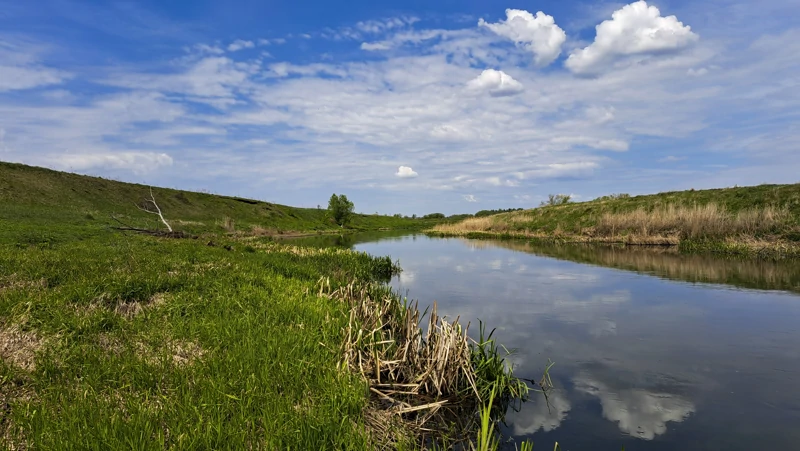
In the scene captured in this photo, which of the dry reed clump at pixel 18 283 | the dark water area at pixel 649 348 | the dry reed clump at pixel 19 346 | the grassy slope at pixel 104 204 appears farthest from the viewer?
the grassy slope at pixel 104 204

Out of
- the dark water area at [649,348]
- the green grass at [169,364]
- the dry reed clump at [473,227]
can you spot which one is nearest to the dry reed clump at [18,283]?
the green grass at [169,364]

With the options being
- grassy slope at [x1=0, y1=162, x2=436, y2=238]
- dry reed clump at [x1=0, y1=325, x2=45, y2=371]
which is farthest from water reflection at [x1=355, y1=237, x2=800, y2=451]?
grassy slope at [x1=0, y1=162, x2=436, y2=238]

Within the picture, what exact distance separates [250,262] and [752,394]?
1854 cm

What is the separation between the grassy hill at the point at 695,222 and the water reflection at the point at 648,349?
14598 mm

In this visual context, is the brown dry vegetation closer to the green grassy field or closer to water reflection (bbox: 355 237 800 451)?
water reflection (bbox: 355 237 800 451)

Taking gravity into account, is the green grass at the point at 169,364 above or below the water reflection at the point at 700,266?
below

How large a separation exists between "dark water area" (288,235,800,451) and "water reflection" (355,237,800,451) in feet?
0.12

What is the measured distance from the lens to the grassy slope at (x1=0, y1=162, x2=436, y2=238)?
46719 millimetres

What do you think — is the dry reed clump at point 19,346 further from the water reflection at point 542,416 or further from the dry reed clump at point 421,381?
the water reflection at point 542,416

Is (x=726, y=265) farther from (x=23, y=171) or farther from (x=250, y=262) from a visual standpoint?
(x=23, y=171)

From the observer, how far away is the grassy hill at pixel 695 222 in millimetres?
38312

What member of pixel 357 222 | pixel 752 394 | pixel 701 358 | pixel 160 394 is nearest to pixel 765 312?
pixel 701 358

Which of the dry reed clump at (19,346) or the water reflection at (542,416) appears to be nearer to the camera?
the dry reed clump at (19,346)

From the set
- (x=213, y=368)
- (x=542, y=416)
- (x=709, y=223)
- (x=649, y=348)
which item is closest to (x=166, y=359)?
(x=213, y=368)
